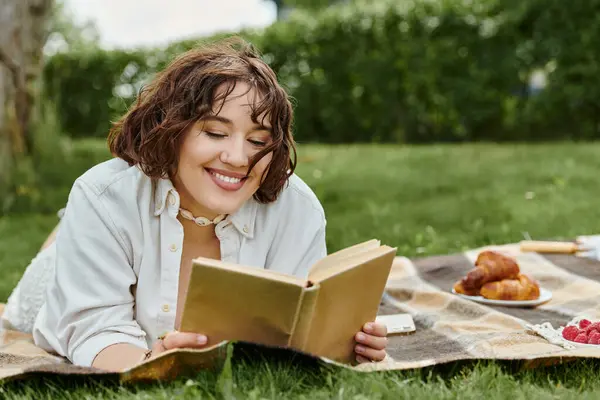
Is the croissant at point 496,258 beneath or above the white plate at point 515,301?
above

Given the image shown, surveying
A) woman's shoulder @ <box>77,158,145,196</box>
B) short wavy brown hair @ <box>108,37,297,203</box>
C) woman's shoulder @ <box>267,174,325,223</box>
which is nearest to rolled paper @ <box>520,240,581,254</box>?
woman's shoulder @ <box>267,174,325,223</box>

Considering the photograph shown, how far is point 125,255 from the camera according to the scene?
2539 mm

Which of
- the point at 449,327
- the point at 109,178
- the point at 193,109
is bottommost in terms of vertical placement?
the point at 449,327

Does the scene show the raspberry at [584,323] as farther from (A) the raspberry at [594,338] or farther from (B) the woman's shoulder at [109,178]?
(B) the woman's shoulder at [109,178]

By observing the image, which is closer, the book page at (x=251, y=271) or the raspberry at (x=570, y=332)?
the book page at (x=251, y=271)

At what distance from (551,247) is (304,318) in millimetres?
2604

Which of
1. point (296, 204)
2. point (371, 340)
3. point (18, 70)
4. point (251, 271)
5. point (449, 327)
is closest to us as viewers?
point (251, 271)

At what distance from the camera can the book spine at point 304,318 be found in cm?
200

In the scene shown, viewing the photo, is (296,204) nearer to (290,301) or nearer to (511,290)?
(290,301)

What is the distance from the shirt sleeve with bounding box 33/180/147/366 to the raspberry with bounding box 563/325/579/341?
148 centimetres

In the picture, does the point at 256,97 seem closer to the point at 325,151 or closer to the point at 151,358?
the point at 151,358

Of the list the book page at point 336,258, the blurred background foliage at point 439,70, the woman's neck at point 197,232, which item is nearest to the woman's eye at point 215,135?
the woman's neck at point 197,232

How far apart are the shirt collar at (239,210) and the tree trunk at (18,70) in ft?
14.3

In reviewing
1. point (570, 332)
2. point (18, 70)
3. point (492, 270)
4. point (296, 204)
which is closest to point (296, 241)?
point (296, 204)
